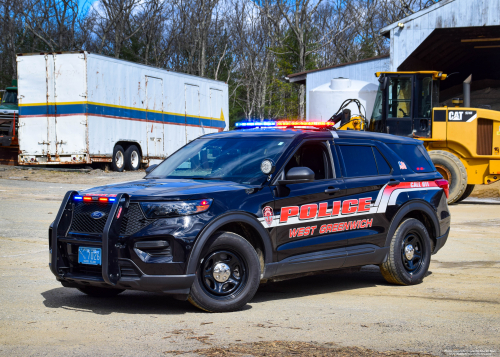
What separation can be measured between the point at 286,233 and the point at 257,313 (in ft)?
2.78

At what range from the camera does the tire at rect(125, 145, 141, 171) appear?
997 inches

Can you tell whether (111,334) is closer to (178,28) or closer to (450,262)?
(450,262)

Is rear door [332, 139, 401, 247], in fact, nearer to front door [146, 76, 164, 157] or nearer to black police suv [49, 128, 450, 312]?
black police suv [49, 128, 450, 312]

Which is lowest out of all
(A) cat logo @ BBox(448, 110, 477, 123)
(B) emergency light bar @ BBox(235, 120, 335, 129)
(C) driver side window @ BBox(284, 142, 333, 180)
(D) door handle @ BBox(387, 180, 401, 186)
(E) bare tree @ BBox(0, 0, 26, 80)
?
(D) door handle @ BBox(387, 180, 401, 186)

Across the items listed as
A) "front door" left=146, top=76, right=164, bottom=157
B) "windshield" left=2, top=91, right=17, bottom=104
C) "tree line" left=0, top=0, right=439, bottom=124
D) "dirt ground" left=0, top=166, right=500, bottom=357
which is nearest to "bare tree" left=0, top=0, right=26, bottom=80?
"tree line" left=0, top=0, right=439, bottom=124

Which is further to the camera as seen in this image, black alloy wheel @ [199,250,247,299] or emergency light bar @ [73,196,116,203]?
black alloy wheel @ [199,250,247,299]

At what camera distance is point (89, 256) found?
5.84 m

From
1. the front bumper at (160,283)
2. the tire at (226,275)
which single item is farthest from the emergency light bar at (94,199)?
the tire at (226,275)

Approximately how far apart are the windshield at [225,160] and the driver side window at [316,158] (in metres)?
0.26

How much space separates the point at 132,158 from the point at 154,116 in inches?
81.5

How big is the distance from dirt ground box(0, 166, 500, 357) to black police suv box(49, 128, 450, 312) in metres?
0.30

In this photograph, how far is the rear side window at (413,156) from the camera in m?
8.01

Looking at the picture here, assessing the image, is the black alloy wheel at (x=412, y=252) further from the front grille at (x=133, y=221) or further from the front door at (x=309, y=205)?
the front grille at (x=133, y=221)

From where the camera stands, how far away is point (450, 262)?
929 cm
